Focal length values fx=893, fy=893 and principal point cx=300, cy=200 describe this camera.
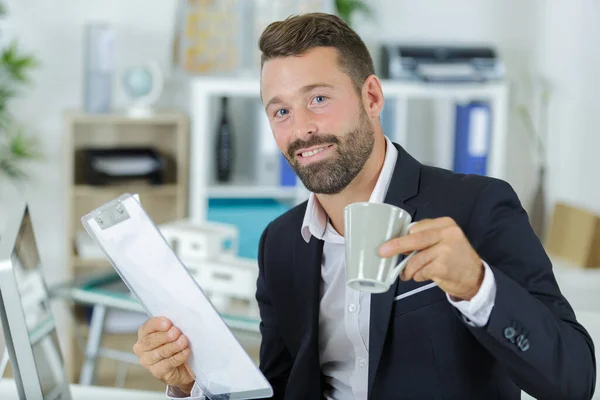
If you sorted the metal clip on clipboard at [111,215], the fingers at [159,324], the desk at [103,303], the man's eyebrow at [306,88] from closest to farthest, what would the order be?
1. the metal clip on clipboard at [111,215]
2. the fingers at [159,324]
3. the man's eyebrow at [306,88]
4. the desk at [103,303]

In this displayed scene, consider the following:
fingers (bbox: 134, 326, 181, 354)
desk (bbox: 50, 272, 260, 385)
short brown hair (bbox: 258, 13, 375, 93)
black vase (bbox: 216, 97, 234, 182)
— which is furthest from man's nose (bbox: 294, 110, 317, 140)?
black vase (bbox: 216, 97, 234, 182)

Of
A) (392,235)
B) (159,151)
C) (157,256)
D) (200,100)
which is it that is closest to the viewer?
(392,235)

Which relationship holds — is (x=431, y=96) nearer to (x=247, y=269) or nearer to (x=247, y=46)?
(x=247, y=46)

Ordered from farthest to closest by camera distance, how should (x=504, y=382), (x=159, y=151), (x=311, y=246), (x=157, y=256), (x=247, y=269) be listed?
(x=159, y=151), (x=247, y=269), (x=311, y=246), (x=504, y=382), (x=157, y=256)

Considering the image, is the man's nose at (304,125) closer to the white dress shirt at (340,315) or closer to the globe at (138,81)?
the white dress shirt at (340,315)

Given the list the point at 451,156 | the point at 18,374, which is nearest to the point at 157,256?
the point at 18,374

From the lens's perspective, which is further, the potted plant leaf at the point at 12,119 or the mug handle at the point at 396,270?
the potted plant leaf at the point at 12,119

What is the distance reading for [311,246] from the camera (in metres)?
1.77

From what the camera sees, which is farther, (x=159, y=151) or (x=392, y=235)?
(x=159, y=151)

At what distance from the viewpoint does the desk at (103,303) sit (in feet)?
8.47

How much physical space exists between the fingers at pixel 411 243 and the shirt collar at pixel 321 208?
59cm

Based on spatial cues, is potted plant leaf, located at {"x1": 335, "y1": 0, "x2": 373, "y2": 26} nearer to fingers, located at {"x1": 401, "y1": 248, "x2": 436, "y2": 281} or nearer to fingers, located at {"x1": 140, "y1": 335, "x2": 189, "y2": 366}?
fingers, located at {"x1": 140, "y1": 335, "x2": 189, "y2": 366}

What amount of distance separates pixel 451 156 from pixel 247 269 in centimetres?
201

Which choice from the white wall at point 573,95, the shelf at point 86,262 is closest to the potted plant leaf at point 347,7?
the white wall at point 573,95
